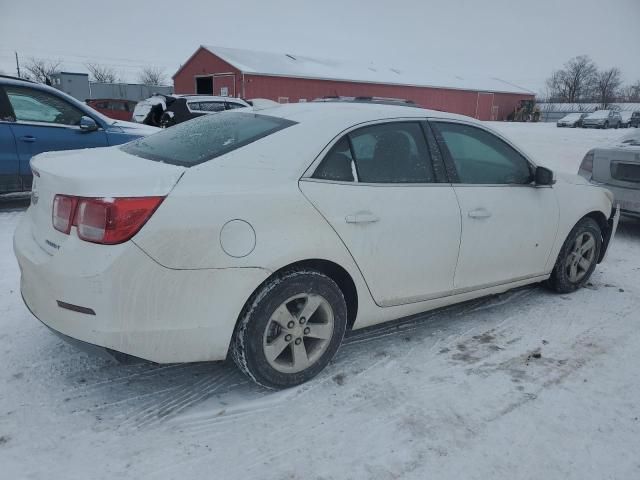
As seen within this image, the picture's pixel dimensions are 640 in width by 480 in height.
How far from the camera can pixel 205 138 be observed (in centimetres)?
293

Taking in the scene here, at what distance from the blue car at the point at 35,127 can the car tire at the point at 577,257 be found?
18.2 feet

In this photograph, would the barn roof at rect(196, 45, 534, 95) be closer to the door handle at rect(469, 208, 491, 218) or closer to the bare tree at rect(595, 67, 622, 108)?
the door handle at rect(469, 208, 491, 218)

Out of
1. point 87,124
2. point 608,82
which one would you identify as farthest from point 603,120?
point 608,82

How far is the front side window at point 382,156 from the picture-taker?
286 cm

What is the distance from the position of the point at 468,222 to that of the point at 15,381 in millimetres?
2826

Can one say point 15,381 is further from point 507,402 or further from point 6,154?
point 6,154

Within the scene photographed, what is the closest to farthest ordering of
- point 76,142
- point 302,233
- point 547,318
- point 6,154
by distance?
point 302,233 → point 547,318 → point 6,154 → point 76,142

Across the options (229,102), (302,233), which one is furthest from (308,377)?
(229,102)

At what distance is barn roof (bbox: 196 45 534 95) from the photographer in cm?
2981

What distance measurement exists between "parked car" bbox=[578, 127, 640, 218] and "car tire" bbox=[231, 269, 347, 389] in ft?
16.3

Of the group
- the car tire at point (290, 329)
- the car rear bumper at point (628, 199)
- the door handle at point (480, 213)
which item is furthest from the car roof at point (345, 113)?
the car rear bumper at point (628, 199)

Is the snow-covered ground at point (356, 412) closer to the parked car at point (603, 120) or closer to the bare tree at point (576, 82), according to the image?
the parked car at point (603, 120)

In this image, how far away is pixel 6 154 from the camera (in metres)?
6.11

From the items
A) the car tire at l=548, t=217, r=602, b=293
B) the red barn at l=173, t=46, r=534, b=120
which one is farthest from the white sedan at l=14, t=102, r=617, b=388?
the red barn at l=173, t=46, r=534, b=120
